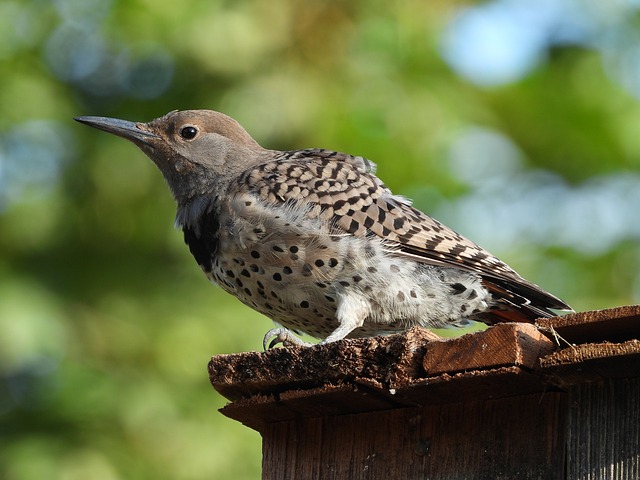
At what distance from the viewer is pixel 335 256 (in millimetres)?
4262

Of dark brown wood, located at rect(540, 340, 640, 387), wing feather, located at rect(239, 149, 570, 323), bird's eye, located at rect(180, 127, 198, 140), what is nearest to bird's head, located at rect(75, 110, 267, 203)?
bird's eye, located at rect(180, 127, 198, 140)

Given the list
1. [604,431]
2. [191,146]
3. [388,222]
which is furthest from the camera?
[191,146]

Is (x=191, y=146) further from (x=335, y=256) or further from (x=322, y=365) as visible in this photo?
(x=322, y=365)

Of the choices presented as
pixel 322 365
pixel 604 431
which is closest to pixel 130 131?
pixel 322 365

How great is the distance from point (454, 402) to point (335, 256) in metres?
1.31

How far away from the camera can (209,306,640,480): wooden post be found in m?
2.74

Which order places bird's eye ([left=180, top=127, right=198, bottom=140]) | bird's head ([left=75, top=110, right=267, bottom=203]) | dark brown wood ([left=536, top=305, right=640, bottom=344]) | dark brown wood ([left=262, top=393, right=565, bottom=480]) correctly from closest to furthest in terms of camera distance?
dark brown wood ([left=536, top=305, right=640, bottom=344]) → dark brown wood ([left=262, top=393, right=565, bottom=480]) → bird's head ([left=75, top=110, right=267, bottom=203]) → bird's eye ([left=180, top=127, right=198, bottom=140])

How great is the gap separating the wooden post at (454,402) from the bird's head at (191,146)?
191cm

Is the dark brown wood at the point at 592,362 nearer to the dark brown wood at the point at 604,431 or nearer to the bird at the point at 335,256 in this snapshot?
the dark brown wood at the point at 604,431

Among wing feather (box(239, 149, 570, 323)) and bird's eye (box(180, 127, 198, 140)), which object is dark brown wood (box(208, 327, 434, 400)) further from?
bird's eye (box(180, 127, 198, 140))

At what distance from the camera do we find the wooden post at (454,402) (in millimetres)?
2742

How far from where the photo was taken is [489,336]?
111 inches

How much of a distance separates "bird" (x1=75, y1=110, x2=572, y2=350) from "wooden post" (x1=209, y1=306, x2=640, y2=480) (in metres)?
0.88

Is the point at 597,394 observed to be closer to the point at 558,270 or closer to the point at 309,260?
the point at 309,260
